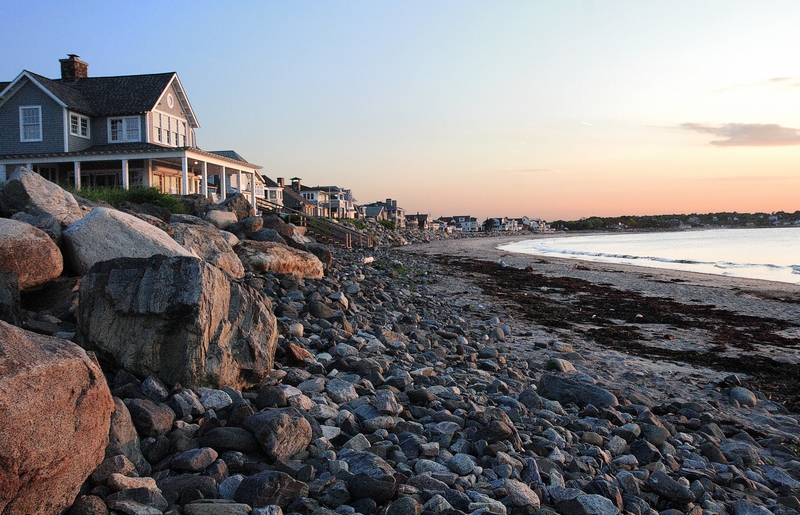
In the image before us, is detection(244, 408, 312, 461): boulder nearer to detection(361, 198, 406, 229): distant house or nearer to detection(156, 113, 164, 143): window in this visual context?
detection(156, 113, 164, 143): window

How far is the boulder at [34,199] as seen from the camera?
8.53m

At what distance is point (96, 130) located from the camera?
3003 centimetres

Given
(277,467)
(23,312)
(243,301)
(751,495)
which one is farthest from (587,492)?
(23,312)

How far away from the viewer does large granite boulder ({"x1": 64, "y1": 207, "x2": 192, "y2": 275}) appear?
7039 mm

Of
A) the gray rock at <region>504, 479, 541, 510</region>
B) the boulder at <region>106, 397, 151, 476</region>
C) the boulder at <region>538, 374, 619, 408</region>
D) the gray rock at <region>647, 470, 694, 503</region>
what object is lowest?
the gray rock at <region>647, 470, 694, 503</region>

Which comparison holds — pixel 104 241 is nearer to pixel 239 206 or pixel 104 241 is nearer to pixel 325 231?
pixel 239 206

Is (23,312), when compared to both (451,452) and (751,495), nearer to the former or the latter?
(451,452)

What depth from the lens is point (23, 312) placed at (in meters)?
5.64

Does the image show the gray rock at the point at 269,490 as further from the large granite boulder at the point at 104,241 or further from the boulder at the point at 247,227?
the boulder at the point at 247,227

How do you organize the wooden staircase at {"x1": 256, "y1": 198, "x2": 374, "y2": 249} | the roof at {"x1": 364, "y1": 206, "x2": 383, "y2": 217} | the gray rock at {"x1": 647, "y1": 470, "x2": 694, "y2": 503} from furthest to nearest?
the roof at {"x1": 364, "y1": 206, "x2": 383, "y2": 217} < the wooden staircase at {"x1": 256, "y1": 198, "x2": 374, "y2": 249} < the gray rock at {"x1": 647, "y1": 470, "x2": 694, "y2": 503}

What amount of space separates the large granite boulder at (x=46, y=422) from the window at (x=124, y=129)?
30028 mm

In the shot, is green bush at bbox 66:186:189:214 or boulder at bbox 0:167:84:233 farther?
green bush at bbox 66:186:189:214

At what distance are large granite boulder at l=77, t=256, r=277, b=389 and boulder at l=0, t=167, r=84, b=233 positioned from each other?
4.24 meters

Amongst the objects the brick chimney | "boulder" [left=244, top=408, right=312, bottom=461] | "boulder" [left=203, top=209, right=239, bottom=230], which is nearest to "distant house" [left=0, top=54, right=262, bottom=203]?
the brick chimney
